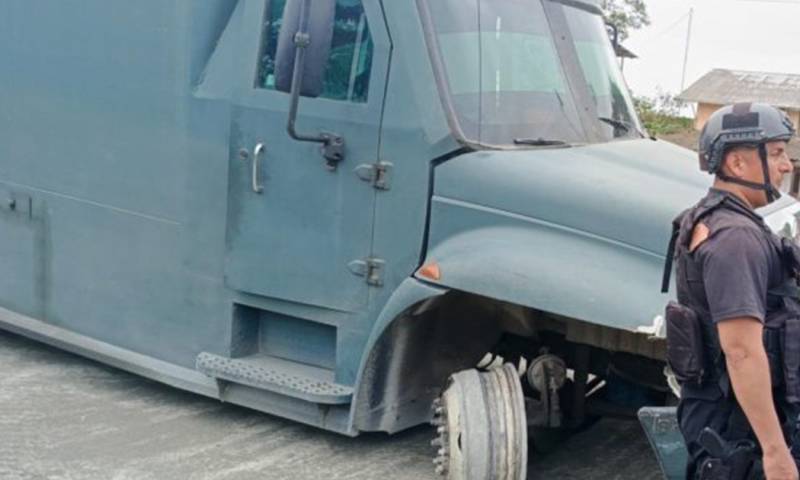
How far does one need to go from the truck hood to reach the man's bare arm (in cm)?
113

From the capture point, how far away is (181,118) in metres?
5.41

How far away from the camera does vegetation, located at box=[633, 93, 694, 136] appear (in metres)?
39.1

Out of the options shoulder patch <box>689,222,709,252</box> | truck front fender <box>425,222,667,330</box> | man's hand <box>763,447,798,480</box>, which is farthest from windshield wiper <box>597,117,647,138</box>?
man's hand <box>763,447,798,480</box>

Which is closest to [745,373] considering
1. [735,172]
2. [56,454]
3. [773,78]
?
[735,172]

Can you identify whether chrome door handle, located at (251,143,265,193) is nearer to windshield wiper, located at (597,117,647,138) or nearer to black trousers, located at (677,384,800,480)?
windshield wiper, located at (597,117,647,138)

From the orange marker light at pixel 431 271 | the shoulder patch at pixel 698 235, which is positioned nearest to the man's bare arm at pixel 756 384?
the shoulder patch at pixel 698 235

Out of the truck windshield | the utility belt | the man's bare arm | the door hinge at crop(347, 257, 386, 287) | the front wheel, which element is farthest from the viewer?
the door hinge at crop(347, 257, 386, 287)

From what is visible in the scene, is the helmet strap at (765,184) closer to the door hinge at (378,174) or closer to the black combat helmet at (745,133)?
the black combat helmet at (745,133)

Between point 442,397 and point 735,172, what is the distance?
1819mm

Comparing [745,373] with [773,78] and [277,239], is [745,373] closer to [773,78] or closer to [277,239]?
[277,239]

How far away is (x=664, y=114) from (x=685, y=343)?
43128mm

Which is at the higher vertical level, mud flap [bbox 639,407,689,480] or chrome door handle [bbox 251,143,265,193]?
chrome door handle [bbox 251,143,265,193]

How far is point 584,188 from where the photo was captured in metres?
4.43

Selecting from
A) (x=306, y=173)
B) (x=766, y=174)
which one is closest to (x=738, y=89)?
(x=306, y=173)
